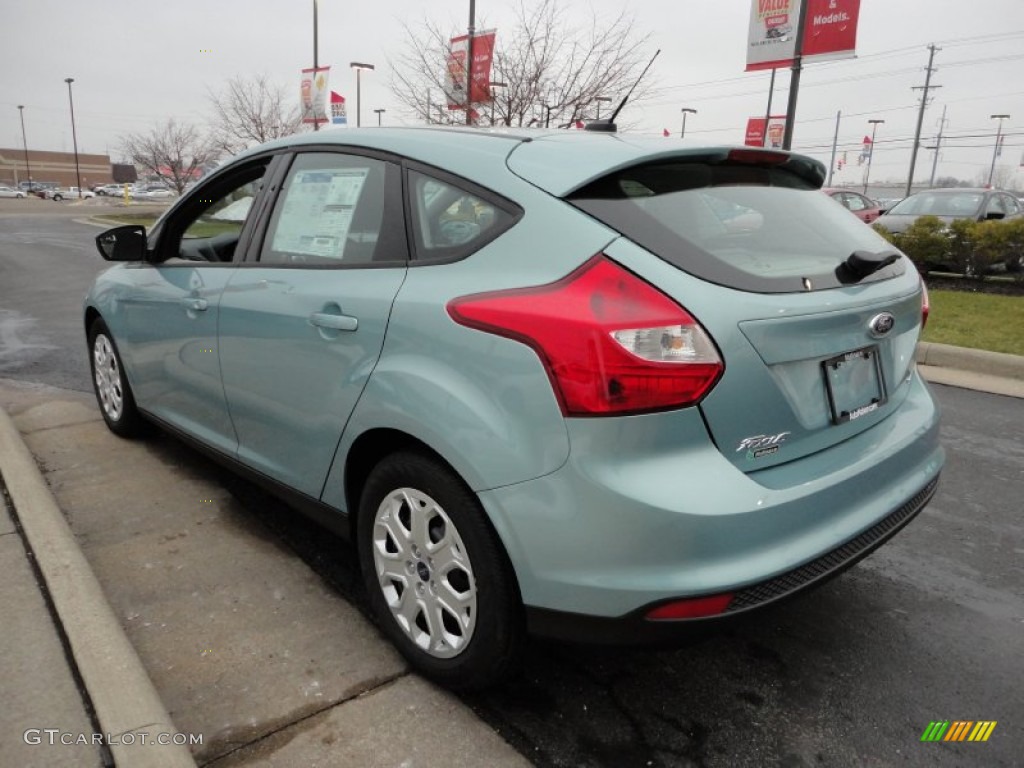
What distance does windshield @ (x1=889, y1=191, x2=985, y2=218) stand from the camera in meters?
13.5

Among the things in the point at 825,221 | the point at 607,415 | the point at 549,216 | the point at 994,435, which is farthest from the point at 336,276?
the point at 994,435

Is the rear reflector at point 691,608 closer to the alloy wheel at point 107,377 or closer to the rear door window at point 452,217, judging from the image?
the rear door window at point 452,217

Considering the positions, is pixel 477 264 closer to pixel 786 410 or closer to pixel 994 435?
pixel 786 410

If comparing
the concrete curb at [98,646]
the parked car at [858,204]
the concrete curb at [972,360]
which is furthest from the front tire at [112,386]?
the parked car at [858,204]

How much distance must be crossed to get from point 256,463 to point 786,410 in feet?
6.60

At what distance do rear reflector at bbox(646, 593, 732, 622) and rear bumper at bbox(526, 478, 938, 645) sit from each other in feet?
0.04

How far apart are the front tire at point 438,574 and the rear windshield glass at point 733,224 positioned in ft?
2.73

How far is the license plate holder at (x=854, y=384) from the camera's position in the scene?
6.85 ft

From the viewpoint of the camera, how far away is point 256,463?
2.99 m

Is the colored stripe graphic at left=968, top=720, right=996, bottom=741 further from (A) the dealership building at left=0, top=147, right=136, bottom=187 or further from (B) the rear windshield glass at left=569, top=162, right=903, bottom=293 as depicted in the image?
(A) the dealership building at left=0, top=147, right=136, bottom=187

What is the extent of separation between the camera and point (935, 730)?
2.18 m

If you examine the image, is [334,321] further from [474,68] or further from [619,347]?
[474,68]

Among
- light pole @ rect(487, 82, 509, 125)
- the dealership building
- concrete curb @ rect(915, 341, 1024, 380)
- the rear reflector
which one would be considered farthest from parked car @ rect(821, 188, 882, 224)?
the dealership building

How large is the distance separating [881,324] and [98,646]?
2.52 meters
